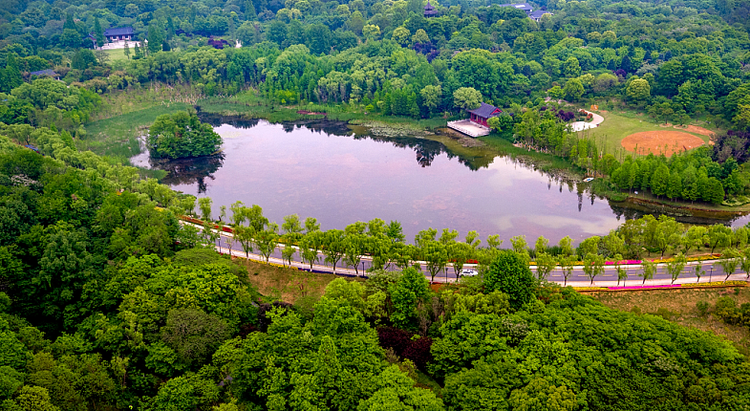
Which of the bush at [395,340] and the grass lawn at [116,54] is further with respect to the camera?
the grass lawn at [116,54]

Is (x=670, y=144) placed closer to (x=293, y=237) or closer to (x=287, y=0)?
(x=293, y=237)

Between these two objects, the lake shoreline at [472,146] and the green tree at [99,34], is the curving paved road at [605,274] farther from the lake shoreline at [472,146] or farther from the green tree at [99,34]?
the green tree at [99,34]

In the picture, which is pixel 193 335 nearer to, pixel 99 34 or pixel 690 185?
pixel 690 185

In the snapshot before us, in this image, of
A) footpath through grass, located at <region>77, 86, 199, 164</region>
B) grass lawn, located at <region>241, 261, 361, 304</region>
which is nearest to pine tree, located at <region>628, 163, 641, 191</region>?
grass lawn, located at <region>241, 261, 361, 304</region>

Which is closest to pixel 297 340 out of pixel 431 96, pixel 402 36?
pixel 431 96

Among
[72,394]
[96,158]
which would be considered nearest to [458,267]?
[72,394]

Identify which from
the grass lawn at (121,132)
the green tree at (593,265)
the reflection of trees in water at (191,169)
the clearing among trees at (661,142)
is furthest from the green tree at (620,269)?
the grass lawn at (121,132)

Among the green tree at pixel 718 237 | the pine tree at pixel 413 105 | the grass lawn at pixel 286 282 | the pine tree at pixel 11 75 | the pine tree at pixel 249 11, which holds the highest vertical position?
the pine tree at pixel 249 11
